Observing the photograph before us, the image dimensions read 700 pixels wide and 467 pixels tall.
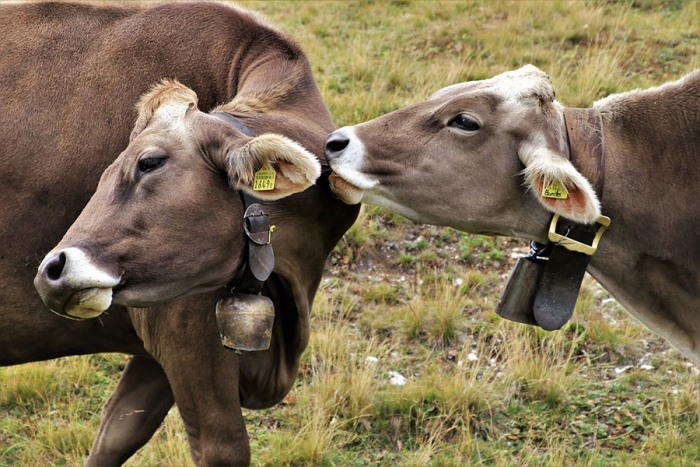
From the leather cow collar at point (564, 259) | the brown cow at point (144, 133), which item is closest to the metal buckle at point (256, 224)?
the brown cow at point (144, 133)

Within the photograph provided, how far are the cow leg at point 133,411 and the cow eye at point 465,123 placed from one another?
80.7 inches

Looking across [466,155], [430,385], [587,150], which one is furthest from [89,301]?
[430,385]

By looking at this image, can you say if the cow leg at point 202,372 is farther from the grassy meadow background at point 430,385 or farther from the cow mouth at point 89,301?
the grassy meadow background at point 430,385

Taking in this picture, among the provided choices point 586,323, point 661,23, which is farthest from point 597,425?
point 661,23

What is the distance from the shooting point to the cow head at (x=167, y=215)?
3396 mm

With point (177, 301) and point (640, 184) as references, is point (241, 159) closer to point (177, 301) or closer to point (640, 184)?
point (177, 301)

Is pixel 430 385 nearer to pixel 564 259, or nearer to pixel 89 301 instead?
pixel 564 259

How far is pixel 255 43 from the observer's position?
15.0ft

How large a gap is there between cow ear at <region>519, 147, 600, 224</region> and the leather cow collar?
0.14 meters

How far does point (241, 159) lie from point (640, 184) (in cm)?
185

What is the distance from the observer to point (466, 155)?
13.5 ft

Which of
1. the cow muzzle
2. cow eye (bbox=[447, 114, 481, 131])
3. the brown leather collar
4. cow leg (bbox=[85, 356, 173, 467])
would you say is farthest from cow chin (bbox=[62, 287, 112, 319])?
the brown leather collar

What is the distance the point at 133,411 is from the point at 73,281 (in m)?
1.67

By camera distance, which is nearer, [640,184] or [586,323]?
[640,184]
